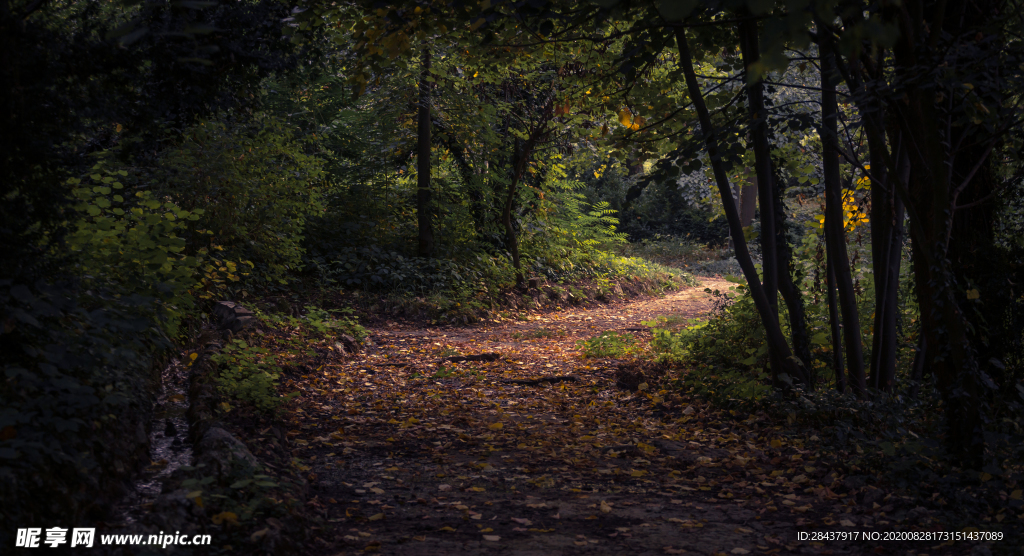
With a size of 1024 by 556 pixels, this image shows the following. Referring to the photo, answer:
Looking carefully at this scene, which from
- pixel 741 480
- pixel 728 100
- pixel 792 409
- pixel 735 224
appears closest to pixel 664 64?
pixel 728 100

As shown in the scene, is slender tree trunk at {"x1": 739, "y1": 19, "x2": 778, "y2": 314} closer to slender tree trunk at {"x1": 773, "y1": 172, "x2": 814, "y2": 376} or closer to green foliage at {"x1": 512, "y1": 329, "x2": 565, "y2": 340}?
slender tree trunk at {"x1": 773, "y1": 172, "x2": 814, "y2": 376}

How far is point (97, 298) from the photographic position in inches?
127

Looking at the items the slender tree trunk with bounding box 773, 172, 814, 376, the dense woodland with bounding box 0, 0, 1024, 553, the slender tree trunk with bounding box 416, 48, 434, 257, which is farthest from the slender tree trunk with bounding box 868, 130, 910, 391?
the slender tree trunk with bounding box 416, 48, 434, 257

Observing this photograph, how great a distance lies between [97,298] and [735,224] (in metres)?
4.49

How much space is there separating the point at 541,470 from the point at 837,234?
9.59 ft

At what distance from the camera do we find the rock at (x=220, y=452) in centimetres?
318

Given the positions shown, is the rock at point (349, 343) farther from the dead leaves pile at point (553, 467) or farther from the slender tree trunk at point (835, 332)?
the slender tree trunk at point (835, 332)

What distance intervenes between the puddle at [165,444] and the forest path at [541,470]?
78 cm

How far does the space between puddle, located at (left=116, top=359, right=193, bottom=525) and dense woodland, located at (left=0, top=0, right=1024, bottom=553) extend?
11 centimetres

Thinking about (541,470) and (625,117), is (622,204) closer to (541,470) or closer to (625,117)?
(625,117)

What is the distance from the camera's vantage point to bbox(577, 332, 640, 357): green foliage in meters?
8.59

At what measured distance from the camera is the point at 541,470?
4348mm

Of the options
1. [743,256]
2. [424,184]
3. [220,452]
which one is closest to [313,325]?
[220,452]

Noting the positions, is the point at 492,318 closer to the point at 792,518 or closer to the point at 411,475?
the point at 411,475
